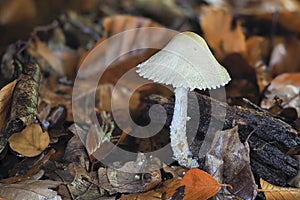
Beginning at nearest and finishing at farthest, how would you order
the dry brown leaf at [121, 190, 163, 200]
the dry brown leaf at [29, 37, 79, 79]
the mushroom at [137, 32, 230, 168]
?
1. the mushroom at [137, 32, 230, 168]
2. the dry brown leaf at [121, 190, 163, 200]
3. the dry brown leaf at [29, 37, 79, 79]

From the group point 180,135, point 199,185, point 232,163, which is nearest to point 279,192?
point 232,163

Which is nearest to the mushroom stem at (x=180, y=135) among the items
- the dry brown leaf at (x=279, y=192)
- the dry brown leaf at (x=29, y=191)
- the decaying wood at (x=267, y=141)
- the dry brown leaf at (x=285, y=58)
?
the decaying wood at (x=267, y=141)

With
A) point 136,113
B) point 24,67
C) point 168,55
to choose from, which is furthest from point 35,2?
point 168,55

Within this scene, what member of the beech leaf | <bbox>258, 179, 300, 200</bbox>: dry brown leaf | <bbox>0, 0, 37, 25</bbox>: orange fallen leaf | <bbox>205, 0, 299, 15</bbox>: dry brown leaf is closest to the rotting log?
the beech leaf

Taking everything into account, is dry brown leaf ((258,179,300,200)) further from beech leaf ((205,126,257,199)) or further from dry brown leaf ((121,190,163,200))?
dry brown leaf ((121,190,163,200))

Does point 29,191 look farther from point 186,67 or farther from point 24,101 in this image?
point 186,67

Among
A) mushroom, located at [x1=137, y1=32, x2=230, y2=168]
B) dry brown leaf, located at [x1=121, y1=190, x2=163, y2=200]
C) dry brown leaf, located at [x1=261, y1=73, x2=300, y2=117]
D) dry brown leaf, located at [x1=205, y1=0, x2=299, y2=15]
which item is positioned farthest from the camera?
dry brown leaf, located at [x1=205, y1=0, x2=299, y2=15]
